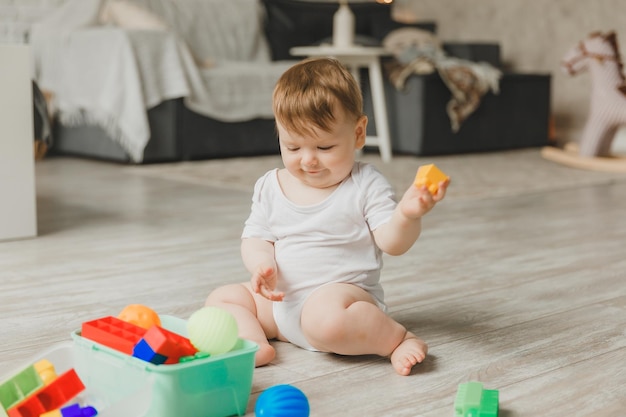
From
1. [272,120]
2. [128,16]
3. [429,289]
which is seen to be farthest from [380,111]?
[429,289]

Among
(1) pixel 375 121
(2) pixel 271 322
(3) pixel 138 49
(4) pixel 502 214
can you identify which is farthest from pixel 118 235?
(1) pixel 375 121

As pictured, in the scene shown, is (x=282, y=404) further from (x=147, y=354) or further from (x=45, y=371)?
(x=45, y=371)

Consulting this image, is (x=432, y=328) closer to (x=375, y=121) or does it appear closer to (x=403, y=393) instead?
(x=403, y=393)

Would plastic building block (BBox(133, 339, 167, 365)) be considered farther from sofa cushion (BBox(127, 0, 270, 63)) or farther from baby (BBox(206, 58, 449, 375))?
sofa cushion (BBox(127, 0, 270, 63))

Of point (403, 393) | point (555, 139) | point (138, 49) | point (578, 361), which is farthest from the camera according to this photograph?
point (555, 139)

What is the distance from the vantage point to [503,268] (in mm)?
Answer: 1710

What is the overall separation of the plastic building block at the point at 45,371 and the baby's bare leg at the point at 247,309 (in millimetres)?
286

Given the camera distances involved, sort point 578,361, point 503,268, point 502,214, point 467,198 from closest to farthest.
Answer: point 578,361 < point 503,268 < point 502,214 < point 467,198

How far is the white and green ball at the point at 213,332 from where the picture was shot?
90 cm

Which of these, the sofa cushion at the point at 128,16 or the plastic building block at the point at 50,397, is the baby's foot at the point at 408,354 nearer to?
the plastic building block at the point at 50,397

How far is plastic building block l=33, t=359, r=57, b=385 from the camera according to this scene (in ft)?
2.99

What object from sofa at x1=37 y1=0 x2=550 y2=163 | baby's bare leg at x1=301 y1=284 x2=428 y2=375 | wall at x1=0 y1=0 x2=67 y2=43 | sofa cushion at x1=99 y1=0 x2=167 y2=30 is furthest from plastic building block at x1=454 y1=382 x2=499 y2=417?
wall at x1=0 y1=0 x2=67 y2=43

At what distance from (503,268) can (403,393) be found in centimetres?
77

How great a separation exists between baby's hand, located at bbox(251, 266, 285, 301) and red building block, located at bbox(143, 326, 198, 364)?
20 cm
